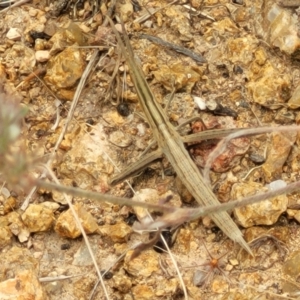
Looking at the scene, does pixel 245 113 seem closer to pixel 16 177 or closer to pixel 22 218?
pixel 22 218

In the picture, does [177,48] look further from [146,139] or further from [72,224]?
[72,224]

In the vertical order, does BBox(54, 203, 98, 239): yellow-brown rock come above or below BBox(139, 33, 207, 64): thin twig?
below

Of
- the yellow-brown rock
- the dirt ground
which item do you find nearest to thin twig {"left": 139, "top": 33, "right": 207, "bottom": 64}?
the dirt ground

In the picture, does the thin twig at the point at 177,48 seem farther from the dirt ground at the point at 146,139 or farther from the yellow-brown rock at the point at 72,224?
the yellow-brown rock at the point at 72,224

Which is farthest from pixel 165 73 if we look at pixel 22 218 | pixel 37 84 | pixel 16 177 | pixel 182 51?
pixel 16 177

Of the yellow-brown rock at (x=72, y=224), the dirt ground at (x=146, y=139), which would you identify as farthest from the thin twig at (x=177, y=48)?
the yellow-brown rock at (x=72, y=224)

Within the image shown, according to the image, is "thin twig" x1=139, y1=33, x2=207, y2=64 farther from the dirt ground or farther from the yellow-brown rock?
the yellow-brown rock

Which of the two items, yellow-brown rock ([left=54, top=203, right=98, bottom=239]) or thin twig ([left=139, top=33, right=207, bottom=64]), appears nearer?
yellow-brown rock ([left=54, top=203, right=98, bottom=239])

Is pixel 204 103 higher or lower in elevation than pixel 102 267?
higher

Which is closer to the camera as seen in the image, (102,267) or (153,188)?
(102,267)
